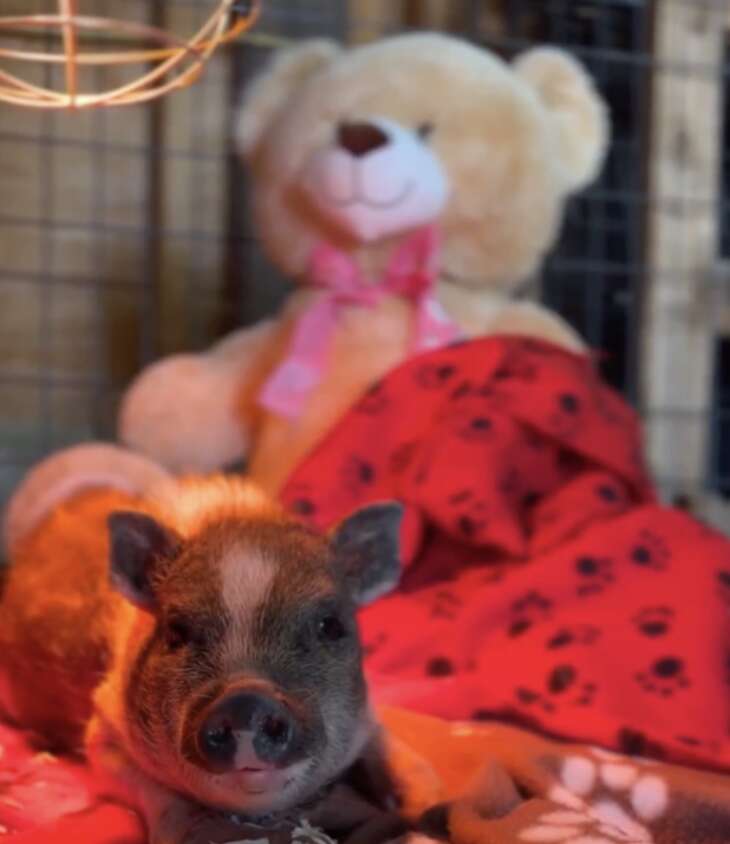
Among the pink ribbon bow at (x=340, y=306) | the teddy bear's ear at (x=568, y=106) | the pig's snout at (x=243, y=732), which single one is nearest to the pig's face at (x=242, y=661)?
the pig's snout at (x=243, y=732)

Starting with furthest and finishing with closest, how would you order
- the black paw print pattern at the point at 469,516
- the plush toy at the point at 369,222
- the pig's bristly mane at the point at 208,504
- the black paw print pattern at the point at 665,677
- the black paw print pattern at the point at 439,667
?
the plush toy at the point at 369,222
the black paw print pattern at the point at 469,516
the black paw print pattern at the point at 439,667
the black paw print pattern at the point at 665,677
the pig's bristly mane at the point at 208,504

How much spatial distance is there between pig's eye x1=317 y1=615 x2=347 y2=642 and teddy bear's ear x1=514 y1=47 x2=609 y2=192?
3.68ft

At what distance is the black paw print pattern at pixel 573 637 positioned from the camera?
136 centimetres

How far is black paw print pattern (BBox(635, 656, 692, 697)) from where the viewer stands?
4.16 feet

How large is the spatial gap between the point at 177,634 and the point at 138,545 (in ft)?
0.36

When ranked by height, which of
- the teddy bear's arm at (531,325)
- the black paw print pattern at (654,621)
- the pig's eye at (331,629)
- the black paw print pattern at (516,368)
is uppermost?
the teddy bear's arm at (531,325)

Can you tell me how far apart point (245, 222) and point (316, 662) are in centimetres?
141

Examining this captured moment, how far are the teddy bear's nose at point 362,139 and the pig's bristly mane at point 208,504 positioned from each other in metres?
0.67

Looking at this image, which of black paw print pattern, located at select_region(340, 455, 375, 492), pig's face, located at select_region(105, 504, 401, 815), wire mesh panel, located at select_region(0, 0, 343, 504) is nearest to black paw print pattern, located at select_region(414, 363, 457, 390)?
black paw print pattern, located at select_region(340, 455, 375, 492)

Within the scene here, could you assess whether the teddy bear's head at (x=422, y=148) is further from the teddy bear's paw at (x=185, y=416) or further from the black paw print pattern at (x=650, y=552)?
the black paw print pattern at (x=650, y=552)

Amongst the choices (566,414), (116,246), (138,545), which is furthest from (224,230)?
(138,545)

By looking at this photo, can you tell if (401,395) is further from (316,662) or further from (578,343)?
(316,662)

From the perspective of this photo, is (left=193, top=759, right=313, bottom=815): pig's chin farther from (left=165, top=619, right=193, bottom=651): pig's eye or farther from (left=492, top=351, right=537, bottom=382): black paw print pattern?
(left=492, top=351, right=537, bottom=382): black paw print pattern

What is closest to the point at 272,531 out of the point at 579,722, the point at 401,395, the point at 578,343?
the point at 579,722
